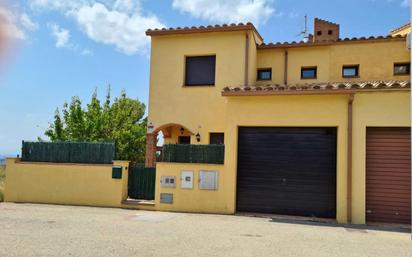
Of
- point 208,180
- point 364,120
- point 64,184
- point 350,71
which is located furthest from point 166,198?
point 350,71

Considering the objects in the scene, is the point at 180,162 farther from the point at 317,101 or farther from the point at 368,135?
the point at 368,135

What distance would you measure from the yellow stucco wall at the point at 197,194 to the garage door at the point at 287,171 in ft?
1.49

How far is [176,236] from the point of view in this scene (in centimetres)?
884

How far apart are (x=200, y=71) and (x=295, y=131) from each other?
552cm

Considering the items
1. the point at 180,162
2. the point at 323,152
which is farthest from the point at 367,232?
the point at 180,162

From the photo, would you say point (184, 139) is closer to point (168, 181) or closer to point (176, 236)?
point (168, 181)

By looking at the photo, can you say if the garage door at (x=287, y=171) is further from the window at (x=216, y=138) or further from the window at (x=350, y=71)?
the window at (x=350, y=71)

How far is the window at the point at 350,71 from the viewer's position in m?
16.1

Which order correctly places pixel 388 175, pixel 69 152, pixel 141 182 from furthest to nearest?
1. pixel 69 152
2. pixel 141 182
3. pixel 388 175

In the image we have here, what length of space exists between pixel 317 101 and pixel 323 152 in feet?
5.53

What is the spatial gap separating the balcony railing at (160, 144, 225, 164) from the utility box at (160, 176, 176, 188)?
2.09 feet

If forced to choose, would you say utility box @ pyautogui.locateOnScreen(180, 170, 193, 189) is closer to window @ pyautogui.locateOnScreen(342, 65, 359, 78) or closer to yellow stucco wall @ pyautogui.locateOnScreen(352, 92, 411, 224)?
yellow stucco wall @ pyautogui.locateOnScreen(352, 92, 411, 224)

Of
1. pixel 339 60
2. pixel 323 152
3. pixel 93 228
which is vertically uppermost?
pixel 339 60

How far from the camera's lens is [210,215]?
1261cm
